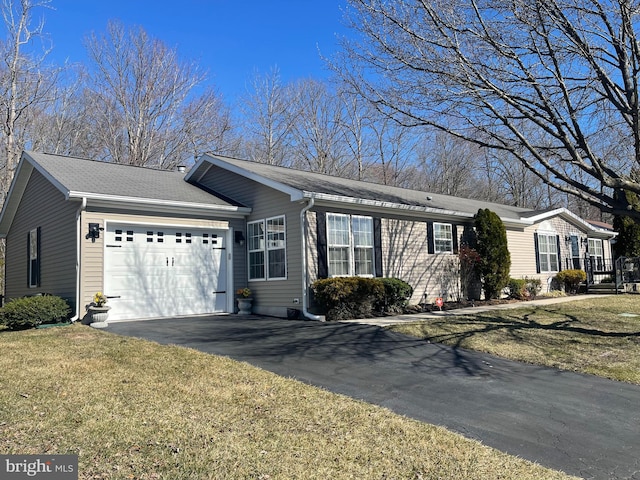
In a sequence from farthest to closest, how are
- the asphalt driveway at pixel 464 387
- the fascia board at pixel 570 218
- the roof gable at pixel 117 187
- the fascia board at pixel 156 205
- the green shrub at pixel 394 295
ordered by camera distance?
1. the fascia board at pixel 570 218
2. the green shrub at pixel 394 295
3. the roof gable at pixel 117 187
4. the fascia board at pixel 156 205
5. the asphalt driveway at pixel 464 387

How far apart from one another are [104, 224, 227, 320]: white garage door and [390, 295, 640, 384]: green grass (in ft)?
17.3

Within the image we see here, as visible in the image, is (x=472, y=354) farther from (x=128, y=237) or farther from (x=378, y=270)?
(x=128, y=237)

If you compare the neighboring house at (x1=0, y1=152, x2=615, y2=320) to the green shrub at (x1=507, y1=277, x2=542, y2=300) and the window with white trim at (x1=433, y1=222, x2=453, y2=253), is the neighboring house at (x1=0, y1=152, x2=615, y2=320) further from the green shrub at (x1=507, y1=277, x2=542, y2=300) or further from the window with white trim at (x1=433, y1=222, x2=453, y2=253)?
the green shrub at (x1=507, y1=277, x2=542, y2=300)

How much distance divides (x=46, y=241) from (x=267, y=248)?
18.6 ft

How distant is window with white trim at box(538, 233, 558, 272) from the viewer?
19.2m

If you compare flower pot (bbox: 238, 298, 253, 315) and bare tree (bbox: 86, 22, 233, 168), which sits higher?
bare tree (bbox: 86, 22, 233, 168)

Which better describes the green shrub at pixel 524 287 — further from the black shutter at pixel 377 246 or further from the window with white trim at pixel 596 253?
the black shutter at pixel 377 246

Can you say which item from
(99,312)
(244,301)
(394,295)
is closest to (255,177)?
(244,301)

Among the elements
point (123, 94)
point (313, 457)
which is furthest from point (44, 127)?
point (313, 457)

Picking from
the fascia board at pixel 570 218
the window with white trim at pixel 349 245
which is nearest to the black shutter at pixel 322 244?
the window with white trim at pixel 349 245

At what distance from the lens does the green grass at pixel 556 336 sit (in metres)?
7.42

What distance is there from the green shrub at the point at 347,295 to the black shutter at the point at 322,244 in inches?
18.0

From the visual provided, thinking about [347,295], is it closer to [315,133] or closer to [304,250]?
[304,250]

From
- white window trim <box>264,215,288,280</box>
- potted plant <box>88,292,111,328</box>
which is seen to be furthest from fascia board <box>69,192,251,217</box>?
potted plant <box>88,292,111,328</box>
